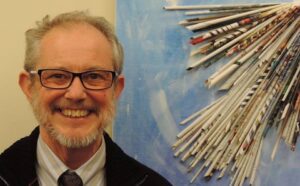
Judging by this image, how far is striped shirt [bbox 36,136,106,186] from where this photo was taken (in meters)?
1.10

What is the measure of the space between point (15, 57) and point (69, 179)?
0.43 metres

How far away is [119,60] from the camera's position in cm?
111

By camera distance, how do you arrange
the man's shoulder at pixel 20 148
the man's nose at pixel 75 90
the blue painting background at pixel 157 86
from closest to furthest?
1. the man's nose at pixel 75 90
2. the man's shoulder at pixel 20 148
3. the blue painting background at pixel 157 86

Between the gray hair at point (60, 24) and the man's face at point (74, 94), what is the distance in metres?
0.02

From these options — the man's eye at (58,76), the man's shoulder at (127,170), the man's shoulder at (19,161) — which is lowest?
the man's shoulder at (127,170)

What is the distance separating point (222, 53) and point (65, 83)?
0.48m

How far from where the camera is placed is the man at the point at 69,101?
1.01 m

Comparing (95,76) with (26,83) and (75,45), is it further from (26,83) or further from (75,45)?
(26,83)

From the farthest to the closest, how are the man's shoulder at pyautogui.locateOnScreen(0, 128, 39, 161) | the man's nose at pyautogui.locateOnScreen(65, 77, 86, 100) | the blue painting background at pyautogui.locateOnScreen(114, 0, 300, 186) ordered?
the blue painting background at pyautogui.locateOnScreen(114, 0, 300, 186), the man's shoulder at pyautogui.locateOnScreen(0, 128, 39, 161), the man's nose at pyautogui.locateOnScreen(65, 77, 86, 100)

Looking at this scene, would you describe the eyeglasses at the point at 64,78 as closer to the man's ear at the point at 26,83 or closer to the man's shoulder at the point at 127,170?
the man's ear at the point at 26,83

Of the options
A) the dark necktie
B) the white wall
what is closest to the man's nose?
the dark necktie

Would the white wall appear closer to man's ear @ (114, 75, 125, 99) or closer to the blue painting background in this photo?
the blue painting background

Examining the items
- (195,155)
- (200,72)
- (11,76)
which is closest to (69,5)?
(11,76)

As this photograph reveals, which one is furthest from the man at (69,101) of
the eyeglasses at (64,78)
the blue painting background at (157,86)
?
the blue painting background at (157,86)
